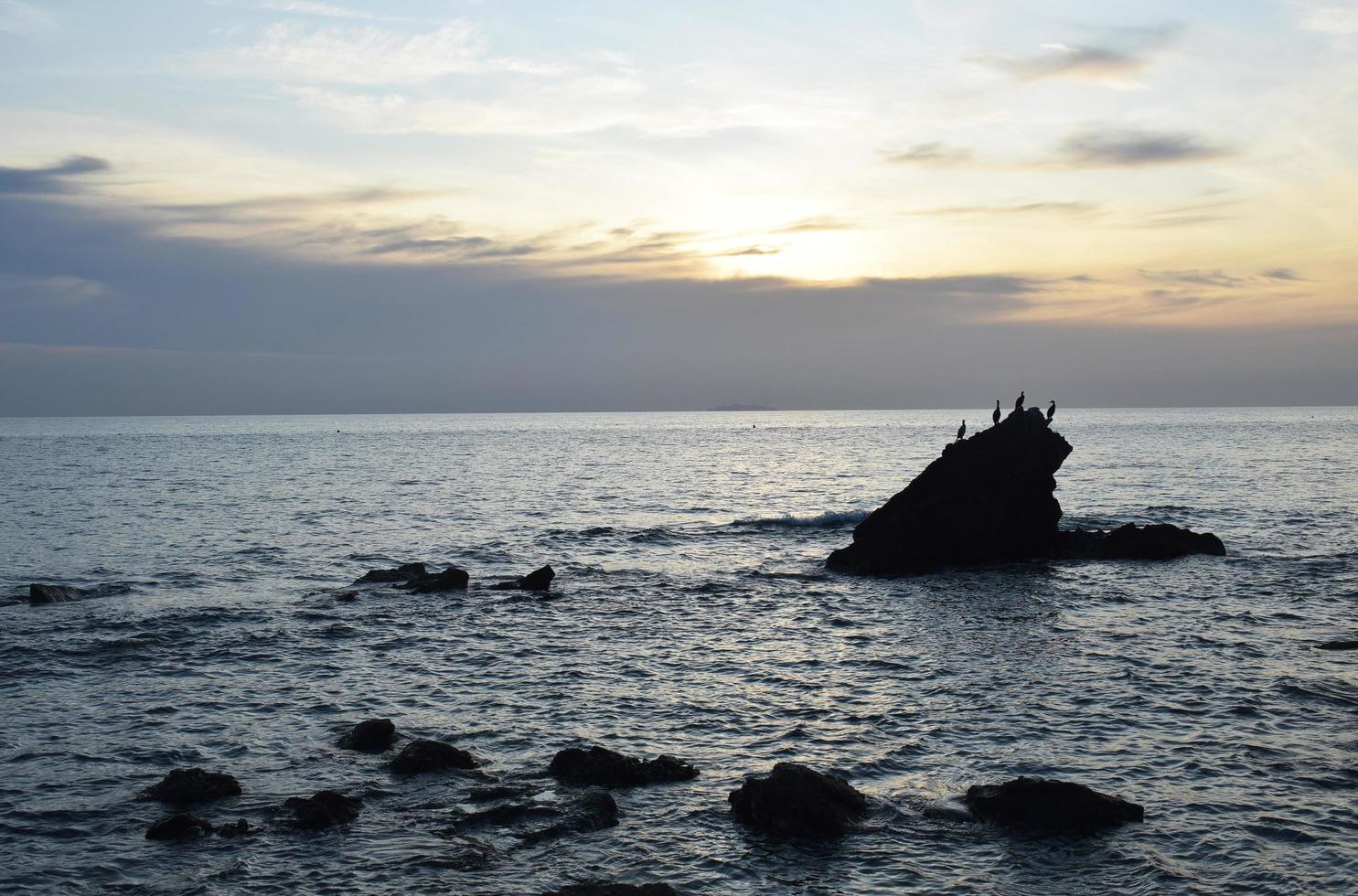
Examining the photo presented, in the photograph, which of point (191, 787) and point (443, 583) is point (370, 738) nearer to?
point (191, 787)

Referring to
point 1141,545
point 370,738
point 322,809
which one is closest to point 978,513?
point 1141,545

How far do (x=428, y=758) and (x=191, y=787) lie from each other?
4.35 meters

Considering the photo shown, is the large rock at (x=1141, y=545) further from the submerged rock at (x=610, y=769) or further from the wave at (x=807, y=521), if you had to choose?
the submerged rock at (x=610, y=769)

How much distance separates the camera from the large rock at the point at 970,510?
44844mm

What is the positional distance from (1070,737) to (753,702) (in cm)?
753

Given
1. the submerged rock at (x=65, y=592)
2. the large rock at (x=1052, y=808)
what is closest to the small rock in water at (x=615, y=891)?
the large rock at (x=1052, y=808)

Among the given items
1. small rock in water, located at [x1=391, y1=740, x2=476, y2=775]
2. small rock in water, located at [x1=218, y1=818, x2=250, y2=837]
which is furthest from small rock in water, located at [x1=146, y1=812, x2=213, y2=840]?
small rock in water, located at [x1=391, y1=740, x2=476, y2=775]

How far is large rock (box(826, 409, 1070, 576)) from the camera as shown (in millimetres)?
44844

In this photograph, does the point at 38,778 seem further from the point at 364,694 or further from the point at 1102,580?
the point at 1102,580

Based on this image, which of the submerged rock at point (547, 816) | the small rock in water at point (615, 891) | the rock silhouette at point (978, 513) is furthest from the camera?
the rock silhouette at point (978, 513)

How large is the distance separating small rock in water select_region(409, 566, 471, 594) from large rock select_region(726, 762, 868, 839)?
25858 mm

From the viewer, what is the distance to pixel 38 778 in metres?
19.5

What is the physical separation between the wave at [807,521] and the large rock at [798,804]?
1883 inches

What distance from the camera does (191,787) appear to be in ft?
60.3
